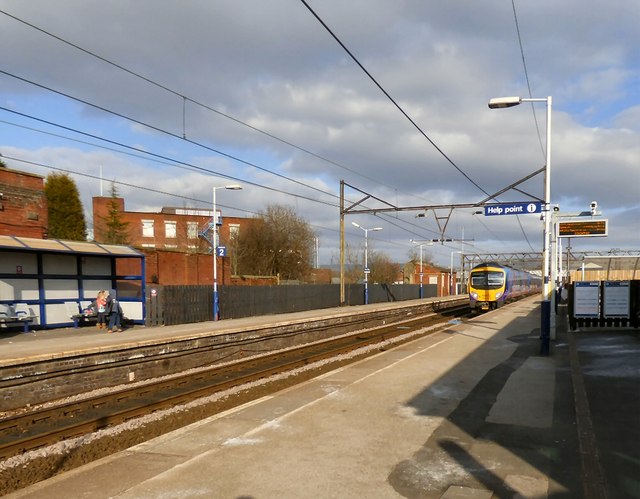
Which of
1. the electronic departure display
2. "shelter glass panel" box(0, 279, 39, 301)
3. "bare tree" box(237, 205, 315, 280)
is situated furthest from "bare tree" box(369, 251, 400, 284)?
"shelter glass panel" box(0, 279, 39, 301)

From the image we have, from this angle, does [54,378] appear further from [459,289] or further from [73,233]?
[459,289]

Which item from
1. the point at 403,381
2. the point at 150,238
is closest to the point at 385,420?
the point at 403,381

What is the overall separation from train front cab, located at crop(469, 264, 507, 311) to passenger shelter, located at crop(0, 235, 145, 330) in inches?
916

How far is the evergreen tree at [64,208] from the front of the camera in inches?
1225

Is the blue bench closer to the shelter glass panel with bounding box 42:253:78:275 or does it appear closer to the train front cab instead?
the shelter glass panel with bounding box 42:253:78:275

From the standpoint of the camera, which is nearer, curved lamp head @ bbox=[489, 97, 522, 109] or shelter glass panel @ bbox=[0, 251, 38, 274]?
curved lamp head @ bbox=[489, 97, 522, 109]

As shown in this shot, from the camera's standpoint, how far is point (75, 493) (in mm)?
4805

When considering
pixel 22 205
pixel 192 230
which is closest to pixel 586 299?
pixel 22 205

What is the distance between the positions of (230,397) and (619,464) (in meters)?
7.03

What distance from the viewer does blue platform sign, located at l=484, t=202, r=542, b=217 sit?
60.2ft

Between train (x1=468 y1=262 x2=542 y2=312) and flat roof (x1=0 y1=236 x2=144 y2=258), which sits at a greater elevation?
flat roof (x1=0 y1=236 x2=144 y2=258)

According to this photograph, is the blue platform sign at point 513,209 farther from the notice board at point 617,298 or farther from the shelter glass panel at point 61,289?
the shelter glass panel at point 61,289

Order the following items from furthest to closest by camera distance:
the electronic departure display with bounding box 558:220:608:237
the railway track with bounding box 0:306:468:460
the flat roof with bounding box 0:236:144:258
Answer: the electronic departure display with bounding box 558:220:608:237, the flat roof with bounding box 0:236:144:258, the railway track with bounding box 0:306:468:460

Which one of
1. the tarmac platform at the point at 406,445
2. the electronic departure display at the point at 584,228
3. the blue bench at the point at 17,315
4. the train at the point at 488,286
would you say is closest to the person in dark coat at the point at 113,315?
the blue bench at the point at 17,315
